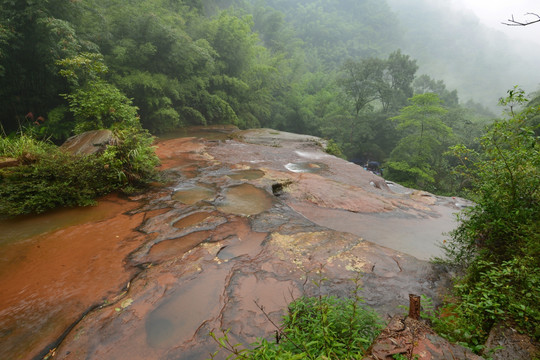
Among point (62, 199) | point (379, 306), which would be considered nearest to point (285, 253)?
point (379, 306)

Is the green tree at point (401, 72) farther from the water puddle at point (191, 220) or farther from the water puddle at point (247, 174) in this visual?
the water puddle at point (191, 220)

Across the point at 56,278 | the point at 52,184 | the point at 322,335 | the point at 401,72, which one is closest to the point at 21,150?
the point at 52,184

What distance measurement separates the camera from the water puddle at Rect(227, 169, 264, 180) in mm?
6367

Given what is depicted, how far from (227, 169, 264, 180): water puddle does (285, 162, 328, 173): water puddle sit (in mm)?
1236

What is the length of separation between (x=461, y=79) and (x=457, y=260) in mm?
89964

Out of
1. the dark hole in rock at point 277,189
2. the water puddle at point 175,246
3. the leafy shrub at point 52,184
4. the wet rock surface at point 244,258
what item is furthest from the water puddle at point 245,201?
the leafy shrub at point 52,184

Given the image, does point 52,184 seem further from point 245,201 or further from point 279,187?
point 279,187

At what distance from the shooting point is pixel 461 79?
232 ft

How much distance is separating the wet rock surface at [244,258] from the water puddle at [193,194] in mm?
21

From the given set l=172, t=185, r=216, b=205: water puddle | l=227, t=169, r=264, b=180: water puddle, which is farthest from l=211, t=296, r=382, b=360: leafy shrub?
l=227, t=169, r=264, b=180: water puddle

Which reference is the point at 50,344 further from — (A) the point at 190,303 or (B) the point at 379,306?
(B) the point at 379,306

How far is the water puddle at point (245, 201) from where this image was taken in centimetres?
458

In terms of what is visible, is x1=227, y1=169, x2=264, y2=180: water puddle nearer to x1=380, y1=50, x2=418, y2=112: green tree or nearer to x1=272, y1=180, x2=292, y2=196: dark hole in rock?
x1=272, y1=180, x2=292, y2=196: dark hole in rock

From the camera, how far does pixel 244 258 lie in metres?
3.27
